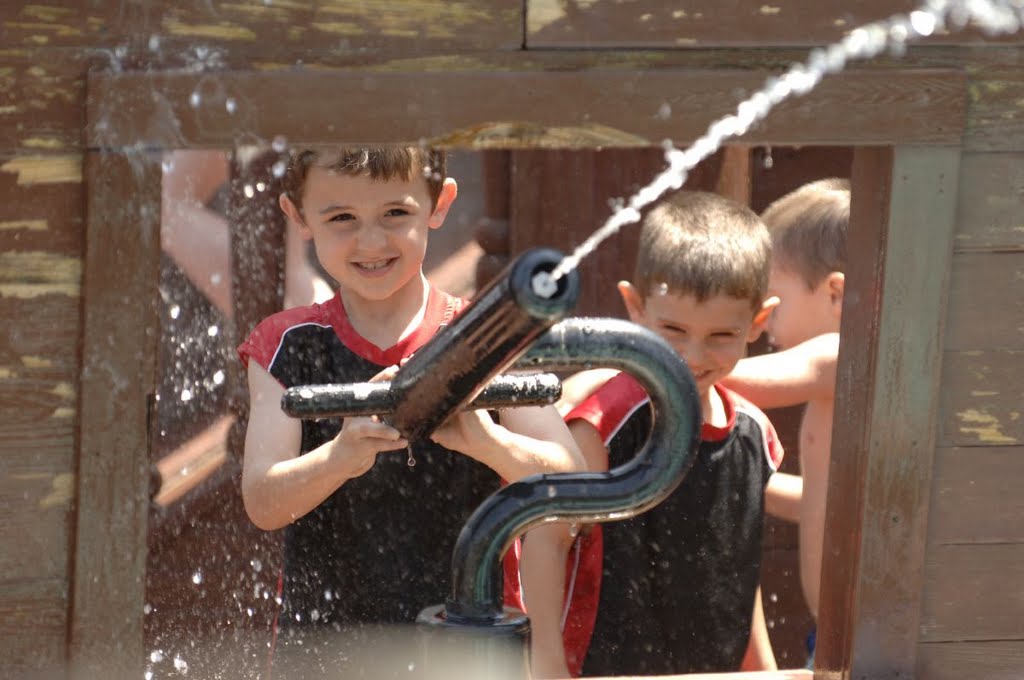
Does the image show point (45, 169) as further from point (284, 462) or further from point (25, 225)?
point (284, 462)

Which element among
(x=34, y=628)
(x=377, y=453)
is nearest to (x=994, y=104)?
(x=377, y=453)

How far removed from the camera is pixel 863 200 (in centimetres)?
211

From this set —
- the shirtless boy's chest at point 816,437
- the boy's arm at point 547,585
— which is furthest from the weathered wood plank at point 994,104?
the shirtless boy's chest at point 816,437

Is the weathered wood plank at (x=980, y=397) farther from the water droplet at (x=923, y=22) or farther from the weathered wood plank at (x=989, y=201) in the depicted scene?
the water droplet at (x=923, y=22)

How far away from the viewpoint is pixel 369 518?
2.31 m

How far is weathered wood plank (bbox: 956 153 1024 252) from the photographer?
206 centimetres

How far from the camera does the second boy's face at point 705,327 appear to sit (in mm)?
2627

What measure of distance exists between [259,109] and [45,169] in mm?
270

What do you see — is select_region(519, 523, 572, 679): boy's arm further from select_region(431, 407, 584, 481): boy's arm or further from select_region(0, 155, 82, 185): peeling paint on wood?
select_region(0, 155, 82, 185): peeling paint on wood

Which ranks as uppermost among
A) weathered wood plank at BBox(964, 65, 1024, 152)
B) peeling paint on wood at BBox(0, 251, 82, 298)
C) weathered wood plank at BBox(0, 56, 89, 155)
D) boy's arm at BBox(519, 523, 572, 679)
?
weathered wood plank at BBox(964, 65, 1024, 152)

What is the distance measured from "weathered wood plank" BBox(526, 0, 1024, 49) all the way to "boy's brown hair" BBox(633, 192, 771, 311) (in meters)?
0.75

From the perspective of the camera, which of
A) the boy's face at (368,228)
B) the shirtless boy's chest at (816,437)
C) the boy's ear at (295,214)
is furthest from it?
the shirtless boy's chest at (816,437)

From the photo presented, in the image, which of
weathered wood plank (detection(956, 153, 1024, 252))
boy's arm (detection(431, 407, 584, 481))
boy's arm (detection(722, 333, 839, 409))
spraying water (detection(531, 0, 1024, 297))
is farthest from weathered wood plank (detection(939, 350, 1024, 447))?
boy's arm (detection(722, 333, 839, 409))

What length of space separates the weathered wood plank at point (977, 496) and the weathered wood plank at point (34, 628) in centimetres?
116
